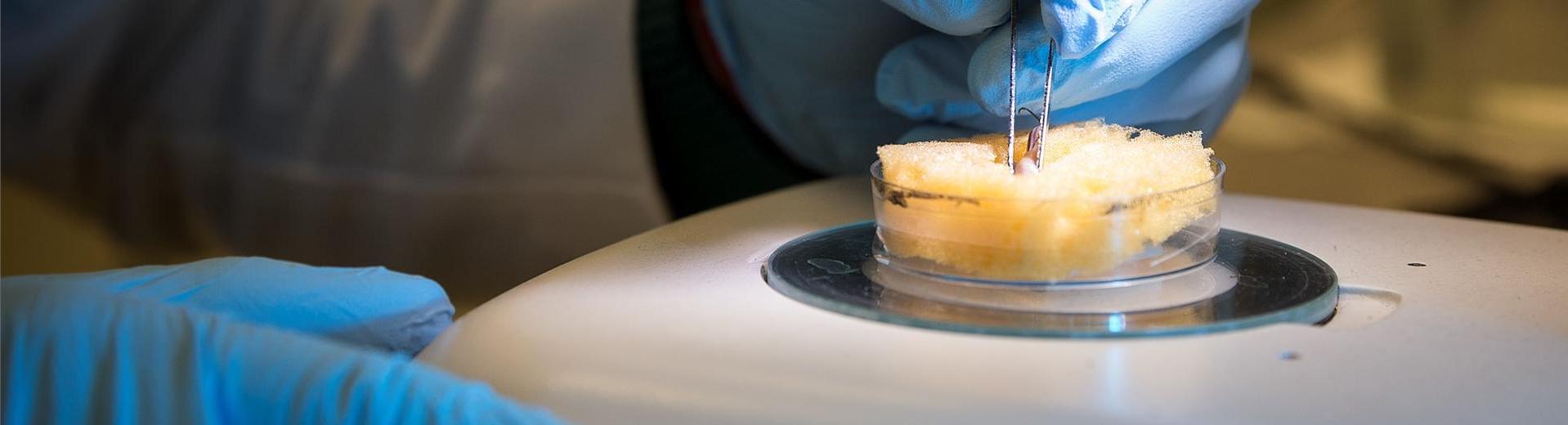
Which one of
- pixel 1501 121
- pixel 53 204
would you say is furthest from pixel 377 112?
pixel 1501 121

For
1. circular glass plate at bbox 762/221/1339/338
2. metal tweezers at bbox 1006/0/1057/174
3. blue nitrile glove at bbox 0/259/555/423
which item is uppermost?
metal tweezers at bbox 1006/0/1057/174

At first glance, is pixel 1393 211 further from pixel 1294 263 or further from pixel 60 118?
pixel 60 118

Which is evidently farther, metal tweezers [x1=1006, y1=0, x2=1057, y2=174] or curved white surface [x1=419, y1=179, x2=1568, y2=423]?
metal tweezers [x1=1006, y1=0, x2=1057, y2=174]

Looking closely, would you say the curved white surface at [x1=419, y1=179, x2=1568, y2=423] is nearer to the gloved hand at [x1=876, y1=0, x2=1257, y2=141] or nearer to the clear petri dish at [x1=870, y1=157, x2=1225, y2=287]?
the clear petri dish at [x1=870, y1=157, x2=1225, y2=287]

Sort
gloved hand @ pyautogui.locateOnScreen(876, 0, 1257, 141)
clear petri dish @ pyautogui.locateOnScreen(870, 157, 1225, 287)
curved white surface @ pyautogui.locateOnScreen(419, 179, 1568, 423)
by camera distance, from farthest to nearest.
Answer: gloved hand @ pyautogui.locateOnScreen(876, 0, 1257, 141), clear petri dish @ pyautogui.locateOnScreen(870, 157, 1225, 287), curved white surface @ pyautogui.locateOnScreen(419, 179, 1568, 423)

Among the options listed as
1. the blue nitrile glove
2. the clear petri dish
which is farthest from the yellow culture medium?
the blue nitrile glove

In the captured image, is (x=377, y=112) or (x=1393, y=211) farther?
(x=377, y=112)
